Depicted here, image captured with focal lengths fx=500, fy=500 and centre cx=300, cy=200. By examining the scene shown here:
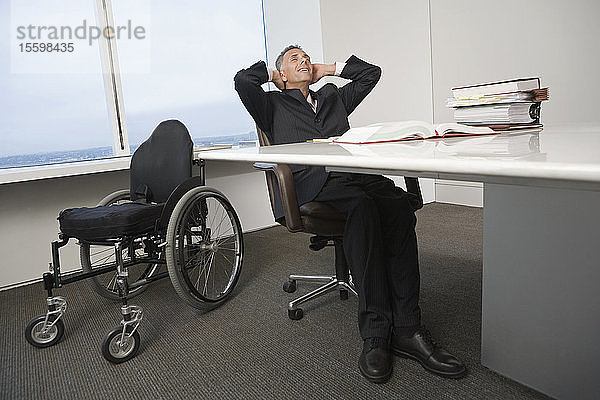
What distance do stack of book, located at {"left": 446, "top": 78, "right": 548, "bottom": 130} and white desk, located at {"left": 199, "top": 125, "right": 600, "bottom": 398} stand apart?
21 cm

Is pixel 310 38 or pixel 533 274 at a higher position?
pixel 310 38

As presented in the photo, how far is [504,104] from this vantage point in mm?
1514

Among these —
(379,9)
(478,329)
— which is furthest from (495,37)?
(478,329)

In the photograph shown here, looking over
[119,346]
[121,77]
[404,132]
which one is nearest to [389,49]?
[121,77]

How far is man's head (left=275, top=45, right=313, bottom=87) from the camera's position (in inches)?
83.8

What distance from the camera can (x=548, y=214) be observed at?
1287mm

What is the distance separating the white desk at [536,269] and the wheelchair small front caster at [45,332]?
1.01 m

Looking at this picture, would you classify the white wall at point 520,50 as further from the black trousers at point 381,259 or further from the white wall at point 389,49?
the black trousers at point 381,259

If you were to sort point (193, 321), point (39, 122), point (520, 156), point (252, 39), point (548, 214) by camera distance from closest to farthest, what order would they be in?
point (520, 156) < point (548, 214) < point (193, 321) < point (39, 122) < point (252, 39)

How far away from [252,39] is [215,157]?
2.21 metres

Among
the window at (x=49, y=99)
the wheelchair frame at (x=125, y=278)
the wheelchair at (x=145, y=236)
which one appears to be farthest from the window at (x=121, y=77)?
the wheelchair frame at (x=125, y=278)

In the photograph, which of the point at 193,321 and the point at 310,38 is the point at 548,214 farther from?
the point at 310,38

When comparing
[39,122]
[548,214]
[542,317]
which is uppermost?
[39,122]

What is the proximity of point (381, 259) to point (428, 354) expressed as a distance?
1.05ft
